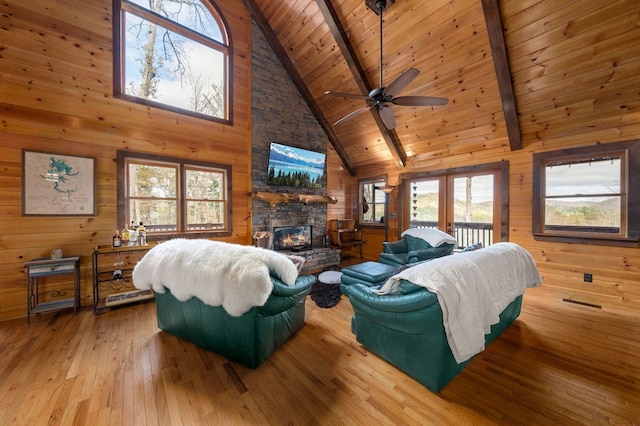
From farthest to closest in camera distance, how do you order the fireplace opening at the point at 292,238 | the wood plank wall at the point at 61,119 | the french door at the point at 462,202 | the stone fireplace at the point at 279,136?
the fireplace opening at the point at 292,238 → the stone fireplace at the point at 279,136 → the french door at the point at 462,202 → the wood plank wall at the point at 61,119

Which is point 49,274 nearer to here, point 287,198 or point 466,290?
point 287,198

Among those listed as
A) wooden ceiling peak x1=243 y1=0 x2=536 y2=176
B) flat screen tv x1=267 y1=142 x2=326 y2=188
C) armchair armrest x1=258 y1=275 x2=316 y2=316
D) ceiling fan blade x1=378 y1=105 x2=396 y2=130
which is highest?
wooden ceiling peak x1=243 y1=0 x2=536 y2=176

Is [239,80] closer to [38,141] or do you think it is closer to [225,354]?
[38,141]

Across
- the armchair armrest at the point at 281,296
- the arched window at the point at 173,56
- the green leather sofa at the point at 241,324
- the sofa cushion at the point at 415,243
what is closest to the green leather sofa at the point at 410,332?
the armchair armrest at the point at 281,296

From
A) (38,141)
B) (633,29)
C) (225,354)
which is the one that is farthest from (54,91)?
(633,29)

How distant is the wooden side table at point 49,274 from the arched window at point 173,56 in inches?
92.7

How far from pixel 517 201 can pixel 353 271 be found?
305cm

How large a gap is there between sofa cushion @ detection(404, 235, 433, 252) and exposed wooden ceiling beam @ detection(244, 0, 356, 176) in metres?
2.80

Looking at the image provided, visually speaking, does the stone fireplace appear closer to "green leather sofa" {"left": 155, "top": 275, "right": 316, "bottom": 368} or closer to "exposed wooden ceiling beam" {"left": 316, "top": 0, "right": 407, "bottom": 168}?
"exposed wooden ceiling beam" {"left": 316, "top": 0, "right": 407, "bottom": 168}

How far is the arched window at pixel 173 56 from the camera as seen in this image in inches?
141

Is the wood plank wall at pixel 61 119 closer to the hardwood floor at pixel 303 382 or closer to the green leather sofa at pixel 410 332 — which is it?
the hardwood floor at pixel 303 382

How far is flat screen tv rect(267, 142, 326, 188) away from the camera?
4988 mm

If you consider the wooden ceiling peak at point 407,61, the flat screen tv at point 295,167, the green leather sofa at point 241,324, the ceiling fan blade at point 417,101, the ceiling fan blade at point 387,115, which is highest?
the wooden ceiling peak at point 407,61

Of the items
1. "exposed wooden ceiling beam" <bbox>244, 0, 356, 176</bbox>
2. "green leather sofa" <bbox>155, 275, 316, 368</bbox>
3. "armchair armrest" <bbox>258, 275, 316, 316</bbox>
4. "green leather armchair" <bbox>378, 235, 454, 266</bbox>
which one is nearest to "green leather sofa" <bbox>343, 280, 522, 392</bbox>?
"armchair armrest" <bbox>258, 275, 316, 316</bbox>
